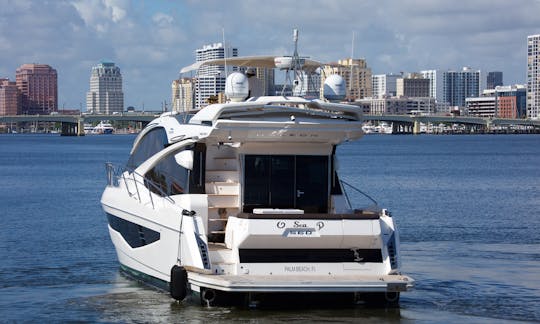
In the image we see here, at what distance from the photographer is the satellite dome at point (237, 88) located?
1878cm

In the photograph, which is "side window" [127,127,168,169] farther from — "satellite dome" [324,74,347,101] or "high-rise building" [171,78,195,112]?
"satellite dome" [324,74,347,101]

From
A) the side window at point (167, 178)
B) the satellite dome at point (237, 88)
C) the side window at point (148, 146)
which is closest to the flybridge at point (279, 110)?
the satellite dome at point (237, 88)

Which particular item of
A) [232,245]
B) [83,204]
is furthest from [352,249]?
[83,204]

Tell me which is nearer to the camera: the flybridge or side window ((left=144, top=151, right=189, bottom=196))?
the flybridge

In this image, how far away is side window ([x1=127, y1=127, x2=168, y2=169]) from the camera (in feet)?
67.1

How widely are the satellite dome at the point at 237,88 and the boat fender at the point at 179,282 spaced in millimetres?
3607

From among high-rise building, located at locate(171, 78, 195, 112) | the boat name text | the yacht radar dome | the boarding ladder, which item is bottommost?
the boat name text

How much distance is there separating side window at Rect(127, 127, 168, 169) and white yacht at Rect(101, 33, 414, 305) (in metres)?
0.06

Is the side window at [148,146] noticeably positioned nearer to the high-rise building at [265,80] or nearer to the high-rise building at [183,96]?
the high-rise building at [183,96]

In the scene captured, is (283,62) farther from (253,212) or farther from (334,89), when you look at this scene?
(253,212)

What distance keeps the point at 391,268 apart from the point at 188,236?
3.28 meters

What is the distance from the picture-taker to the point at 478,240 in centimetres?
2777

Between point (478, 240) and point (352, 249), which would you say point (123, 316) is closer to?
point (352, 249)

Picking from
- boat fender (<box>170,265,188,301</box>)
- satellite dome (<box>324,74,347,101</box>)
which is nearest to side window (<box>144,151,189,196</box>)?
boat fender (<box>170,265,188,301</box>)
